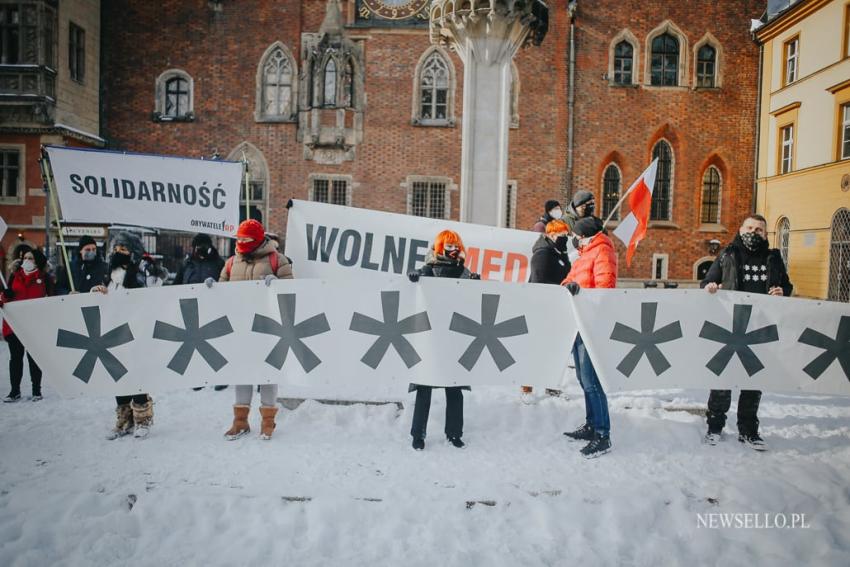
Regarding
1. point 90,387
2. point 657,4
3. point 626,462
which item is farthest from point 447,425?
point 657,4

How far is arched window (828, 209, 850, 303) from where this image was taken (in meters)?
15.4

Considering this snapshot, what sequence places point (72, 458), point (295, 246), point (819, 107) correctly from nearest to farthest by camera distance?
point (72, 458), point (295, 246), point (819, 107)

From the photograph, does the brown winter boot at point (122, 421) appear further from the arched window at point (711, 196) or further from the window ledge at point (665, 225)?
the arched window at point (711, 196)

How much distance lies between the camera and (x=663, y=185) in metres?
19.0

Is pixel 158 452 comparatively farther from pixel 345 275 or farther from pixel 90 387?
pixel 345 275

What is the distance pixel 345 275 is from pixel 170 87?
15.8 m

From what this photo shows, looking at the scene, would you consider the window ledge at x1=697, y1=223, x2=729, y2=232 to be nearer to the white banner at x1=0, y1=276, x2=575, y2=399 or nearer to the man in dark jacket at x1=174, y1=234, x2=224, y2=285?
the white banner at x1=0, y1=276, x2=575, y2=399

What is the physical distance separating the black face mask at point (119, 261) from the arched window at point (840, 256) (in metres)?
18.4

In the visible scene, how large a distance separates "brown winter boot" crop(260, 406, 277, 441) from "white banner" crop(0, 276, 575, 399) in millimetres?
421

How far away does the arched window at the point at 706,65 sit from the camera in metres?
18.4

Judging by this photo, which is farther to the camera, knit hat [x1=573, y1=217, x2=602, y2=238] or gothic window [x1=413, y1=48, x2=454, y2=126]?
gothic window [x1=413, y1=48, x2=454, y2=126]

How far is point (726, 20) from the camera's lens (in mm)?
18281

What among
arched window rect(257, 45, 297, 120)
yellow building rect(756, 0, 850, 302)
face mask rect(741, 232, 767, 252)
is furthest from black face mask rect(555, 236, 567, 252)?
arched window rect(257, 45, 297, 120)

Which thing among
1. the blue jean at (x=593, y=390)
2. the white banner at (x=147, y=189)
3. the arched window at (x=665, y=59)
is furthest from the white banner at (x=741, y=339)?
the arched window at (x=665, y=59)
